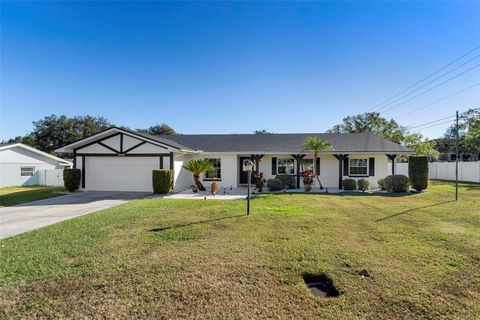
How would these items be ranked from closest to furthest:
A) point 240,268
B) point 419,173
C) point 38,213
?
point 240,268
point 38,213
point 419,173

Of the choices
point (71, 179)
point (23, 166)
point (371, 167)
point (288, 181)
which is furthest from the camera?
point (23, 166)

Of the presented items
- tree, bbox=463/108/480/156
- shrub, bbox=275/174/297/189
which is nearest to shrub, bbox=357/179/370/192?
shrub, bbox=275/174/297/189

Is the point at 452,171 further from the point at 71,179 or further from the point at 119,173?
the point at 71,179

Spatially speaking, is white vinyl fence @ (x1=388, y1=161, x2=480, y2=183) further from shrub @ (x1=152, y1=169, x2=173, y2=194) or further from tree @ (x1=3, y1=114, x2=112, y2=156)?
tree @ (x1=3, y1=114, x2=112, y2=156)

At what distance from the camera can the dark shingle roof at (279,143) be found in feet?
59.3

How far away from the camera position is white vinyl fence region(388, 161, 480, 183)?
2312cm

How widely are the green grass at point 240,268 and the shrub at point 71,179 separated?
361 inches

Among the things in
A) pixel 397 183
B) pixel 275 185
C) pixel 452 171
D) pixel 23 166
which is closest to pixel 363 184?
pixel 397 183

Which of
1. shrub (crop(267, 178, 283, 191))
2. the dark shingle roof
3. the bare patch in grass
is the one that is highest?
the dark shingle roof

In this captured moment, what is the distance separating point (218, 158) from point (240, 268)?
1469 centimetres

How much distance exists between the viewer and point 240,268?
4641mm

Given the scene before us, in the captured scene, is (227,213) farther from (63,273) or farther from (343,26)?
(343,26)

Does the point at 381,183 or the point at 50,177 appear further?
the point at 50,177

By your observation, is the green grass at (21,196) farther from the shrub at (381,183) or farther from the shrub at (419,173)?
the shrub at (419,173)
